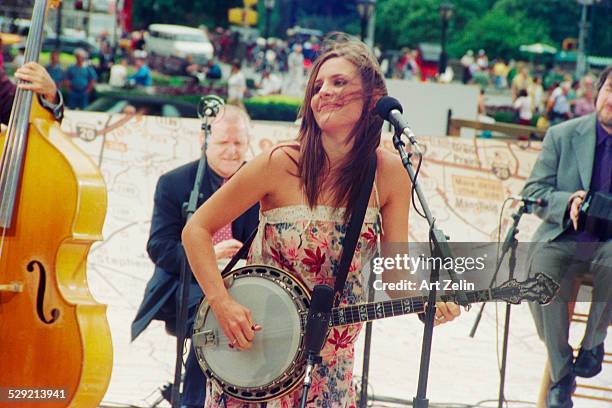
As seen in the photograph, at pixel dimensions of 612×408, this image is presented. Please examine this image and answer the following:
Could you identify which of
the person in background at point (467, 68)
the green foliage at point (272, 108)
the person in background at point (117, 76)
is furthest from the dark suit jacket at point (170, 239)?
the person in background at point (467, 68)

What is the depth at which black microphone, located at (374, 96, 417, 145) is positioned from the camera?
2430 mm

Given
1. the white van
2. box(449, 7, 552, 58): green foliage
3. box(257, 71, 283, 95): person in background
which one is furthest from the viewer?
box(449, 7, 552, 58): green foliage

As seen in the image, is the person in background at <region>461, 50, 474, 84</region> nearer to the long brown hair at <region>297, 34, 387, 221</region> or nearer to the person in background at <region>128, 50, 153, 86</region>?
the person in background at <region>128, 50, 153, 86</region>

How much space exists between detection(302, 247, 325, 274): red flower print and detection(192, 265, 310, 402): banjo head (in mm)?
58

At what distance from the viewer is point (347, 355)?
2.68 meters

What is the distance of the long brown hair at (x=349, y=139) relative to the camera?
2602mm

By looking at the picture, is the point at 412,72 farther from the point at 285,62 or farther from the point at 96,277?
the point at 96,277

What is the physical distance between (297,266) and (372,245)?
22cm

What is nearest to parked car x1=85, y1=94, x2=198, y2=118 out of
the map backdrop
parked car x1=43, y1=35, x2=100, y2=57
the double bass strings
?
parked car x1=43, y1=35, x2=100, y2=57

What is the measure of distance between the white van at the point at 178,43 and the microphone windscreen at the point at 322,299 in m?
18.5

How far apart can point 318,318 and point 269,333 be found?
208mm

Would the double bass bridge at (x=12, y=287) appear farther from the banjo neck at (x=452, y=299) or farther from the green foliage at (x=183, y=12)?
the green foliage at (x=183, y=12)

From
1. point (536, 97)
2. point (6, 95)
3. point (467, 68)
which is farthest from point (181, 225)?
point (467, 68)

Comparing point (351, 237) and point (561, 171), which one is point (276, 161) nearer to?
point (351, 237)
